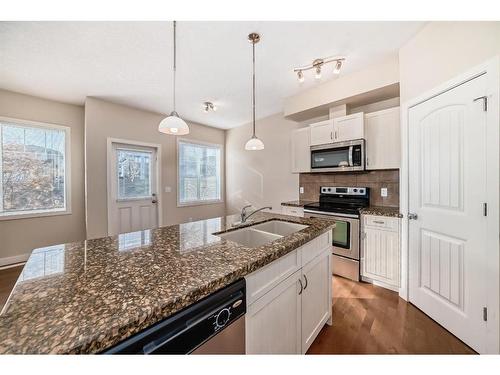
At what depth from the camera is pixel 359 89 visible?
8.00ft

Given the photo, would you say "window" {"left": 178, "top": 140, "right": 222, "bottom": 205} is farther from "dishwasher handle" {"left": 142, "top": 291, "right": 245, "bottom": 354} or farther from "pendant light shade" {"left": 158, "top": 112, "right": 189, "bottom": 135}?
"dishwasher handle" {"left": 142, "top": 291, "right": 245, "bottom": 354}

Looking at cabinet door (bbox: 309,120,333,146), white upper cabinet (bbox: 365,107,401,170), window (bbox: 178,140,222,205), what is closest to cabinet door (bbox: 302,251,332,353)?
white upper cabinet (bbox: 365,107,401,170)

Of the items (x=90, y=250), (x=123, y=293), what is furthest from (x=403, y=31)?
(x=90, y=250)

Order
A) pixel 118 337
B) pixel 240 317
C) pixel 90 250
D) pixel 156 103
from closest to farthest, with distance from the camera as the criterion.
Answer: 1. pixel 118 337
2. pixel 240 317
3. pixel 90 250
4. pixel 156 103

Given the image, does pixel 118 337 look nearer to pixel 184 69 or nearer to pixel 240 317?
pixel 240 317

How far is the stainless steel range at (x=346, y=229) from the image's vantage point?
2352 mm

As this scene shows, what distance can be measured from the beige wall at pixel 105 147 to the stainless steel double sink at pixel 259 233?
9.31 ft

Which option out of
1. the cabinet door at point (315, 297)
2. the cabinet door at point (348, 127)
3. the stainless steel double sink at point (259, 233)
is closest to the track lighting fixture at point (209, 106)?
the cabinet door at point (348, 127)

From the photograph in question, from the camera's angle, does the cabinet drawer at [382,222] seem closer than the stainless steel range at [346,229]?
Yes

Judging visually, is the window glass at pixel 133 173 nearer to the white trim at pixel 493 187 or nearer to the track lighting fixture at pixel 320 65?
the track lighting fixture at pixel 320 65

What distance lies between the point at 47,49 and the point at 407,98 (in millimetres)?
3506

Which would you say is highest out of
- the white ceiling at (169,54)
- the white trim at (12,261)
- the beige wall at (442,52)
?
the white ceiling at (169,54)

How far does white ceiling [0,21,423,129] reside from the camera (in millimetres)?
1712

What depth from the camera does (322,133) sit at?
2854mm
